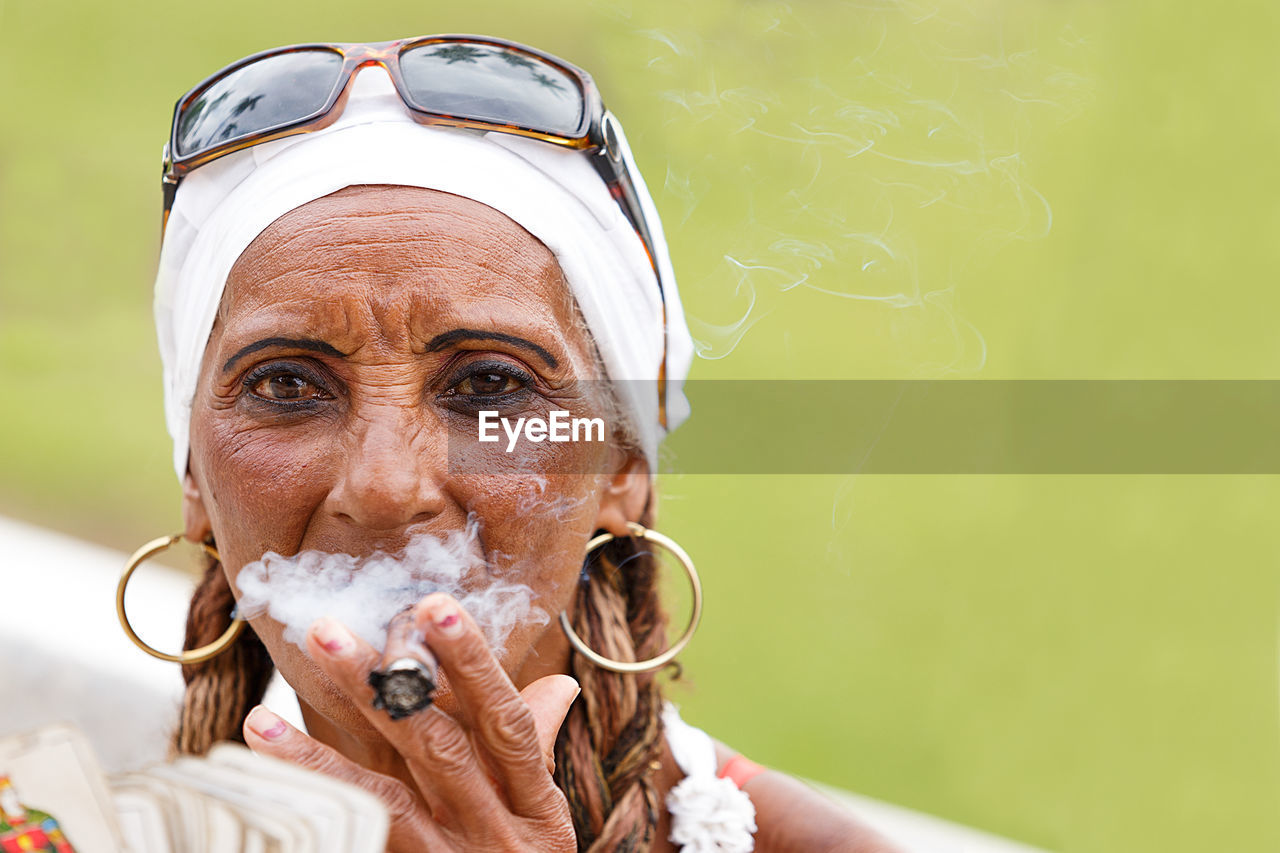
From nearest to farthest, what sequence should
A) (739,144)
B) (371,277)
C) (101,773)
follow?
(101,773) < (371,277) < (739,144)

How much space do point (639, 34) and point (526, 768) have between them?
1748 mm

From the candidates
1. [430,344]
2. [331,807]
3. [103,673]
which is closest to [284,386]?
[430,344]

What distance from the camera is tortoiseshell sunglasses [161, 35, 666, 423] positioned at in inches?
73.9

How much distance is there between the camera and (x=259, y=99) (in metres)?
1.94

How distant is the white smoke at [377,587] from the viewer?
164cm

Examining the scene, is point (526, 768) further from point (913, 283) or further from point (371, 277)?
point (913, 283)

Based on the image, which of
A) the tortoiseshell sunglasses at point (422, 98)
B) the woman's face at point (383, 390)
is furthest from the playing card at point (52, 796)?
the tortoiseshell sunglasses at point (422, 98)

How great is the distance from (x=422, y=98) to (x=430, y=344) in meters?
0.49

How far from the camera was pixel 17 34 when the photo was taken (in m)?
6.34

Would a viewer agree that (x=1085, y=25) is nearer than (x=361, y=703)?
No

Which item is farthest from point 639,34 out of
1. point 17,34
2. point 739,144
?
point 17,34

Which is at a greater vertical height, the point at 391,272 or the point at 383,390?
the point at 391,272

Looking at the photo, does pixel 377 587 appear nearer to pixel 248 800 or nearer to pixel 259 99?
pixel 248 800

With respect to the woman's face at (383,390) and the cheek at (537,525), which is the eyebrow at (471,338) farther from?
the cheek at (537,525)
